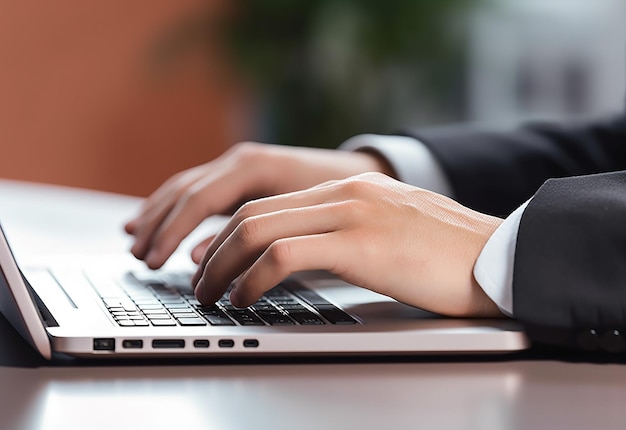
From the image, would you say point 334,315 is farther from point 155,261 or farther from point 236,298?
point 155,261

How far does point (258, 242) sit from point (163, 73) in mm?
3119

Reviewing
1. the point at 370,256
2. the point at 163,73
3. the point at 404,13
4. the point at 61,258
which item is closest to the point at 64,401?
the point at 370,256

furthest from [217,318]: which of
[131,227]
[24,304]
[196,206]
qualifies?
[131,227]

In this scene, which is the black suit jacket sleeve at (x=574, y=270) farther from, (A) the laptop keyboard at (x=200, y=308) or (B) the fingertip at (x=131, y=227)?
(B) the fingertip at (x=131, y=227)

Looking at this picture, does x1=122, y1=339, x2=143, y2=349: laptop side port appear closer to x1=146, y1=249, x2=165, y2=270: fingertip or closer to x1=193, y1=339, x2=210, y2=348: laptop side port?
x1=193, y1=339, x2=210, y2=348: laptop side port

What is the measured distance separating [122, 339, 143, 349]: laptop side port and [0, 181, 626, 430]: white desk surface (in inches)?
0.5

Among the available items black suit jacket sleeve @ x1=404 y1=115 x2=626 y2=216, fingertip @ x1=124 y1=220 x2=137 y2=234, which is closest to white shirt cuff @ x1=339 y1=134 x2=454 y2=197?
black suit jacket sleeve @ x1=404 y1=115 x2=626 y2=216

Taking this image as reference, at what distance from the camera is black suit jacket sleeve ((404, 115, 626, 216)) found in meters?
1.08

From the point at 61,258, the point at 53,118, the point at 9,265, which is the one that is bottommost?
the point at 53,118

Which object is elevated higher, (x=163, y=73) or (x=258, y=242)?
(x=258, y=242)

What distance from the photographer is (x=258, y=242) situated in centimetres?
63

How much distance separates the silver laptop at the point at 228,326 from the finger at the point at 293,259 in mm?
27

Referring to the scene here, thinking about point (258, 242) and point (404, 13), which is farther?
point (404, 13)

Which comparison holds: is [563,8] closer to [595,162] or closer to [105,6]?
[105,6]
